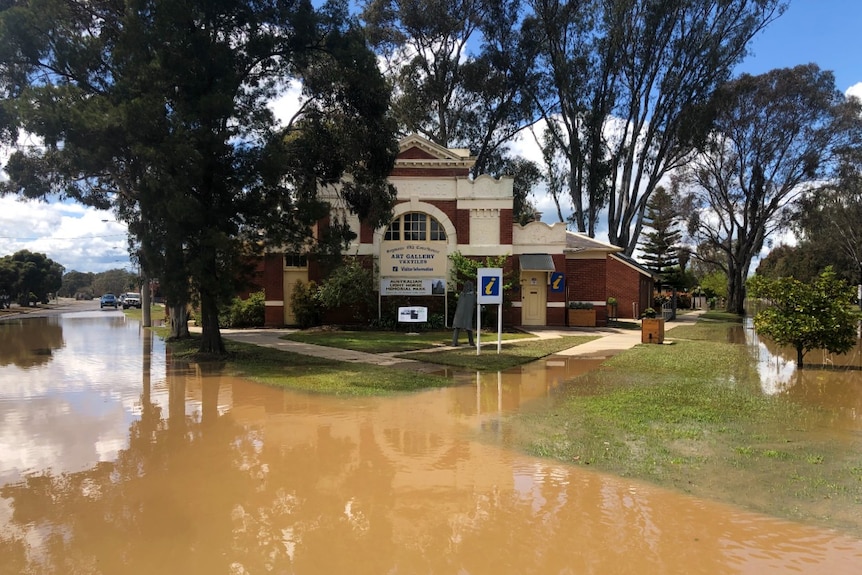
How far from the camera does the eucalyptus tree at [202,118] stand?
12.5m

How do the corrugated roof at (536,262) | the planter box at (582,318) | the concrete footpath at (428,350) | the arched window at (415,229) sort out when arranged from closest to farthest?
the concrete footpath at (428,350) < the corrugated roof at (536,262) < the arched window at (415,229) < the planter box at (582,318)

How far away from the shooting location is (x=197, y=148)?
13.0m

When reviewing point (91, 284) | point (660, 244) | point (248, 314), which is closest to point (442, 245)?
point (248, 314)

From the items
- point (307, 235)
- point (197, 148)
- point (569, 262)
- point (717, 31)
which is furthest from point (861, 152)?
point (197, 148)

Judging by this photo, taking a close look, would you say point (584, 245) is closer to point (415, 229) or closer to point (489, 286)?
point (415, 229)

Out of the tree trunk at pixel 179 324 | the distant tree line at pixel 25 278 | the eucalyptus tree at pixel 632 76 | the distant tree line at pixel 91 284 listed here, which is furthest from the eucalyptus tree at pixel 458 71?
the distant tree line at pixel 91 284

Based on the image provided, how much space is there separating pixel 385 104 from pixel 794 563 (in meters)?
14.2

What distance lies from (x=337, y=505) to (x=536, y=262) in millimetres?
20253

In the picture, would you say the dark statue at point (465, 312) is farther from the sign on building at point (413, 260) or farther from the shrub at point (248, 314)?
the shrub at point (248, 314)

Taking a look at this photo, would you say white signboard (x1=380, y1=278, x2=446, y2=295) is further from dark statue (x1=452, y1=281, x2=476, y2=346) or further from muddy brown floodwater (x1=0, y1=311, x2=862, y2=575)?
muddy brown floodwater (x1=0, y1=311, x2=862, y2=575)

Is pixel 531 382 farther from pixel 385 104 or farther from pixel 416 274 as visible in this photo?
pixel 416 274

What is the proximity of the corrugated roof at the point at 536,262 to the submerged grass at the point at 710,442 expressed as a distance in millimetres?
13028

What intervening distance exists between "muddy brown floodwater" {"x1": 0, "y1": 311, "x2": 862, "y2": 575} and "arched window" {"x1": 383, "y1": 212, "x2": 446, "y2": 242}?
1610 cm

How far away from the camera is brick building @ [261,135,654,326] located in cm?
2377
